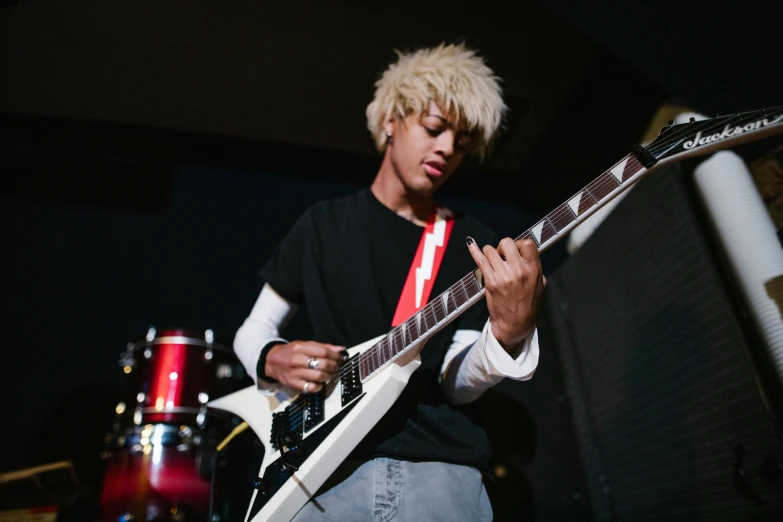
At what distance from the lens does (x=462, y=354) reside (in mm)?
1530

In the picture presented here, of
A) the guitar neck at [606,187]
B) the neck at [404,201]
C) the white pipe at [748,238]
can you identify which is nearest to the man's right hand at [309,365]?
the guitar neck at [606,187]

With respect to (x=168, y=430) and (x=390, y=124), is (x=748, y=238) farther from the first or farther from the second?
(x=168, y=430)

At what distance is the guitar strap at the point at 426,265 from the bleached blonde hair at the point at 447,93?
37cm

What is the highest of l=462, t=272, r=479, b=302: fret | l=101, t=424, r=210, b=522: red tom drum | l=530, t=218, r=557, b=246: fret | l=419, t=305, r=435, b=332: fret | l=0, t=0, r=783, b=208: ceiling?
l=0, t=0, r=783, b=208: ceiling

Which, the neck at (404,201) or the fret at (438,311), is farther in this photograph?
the neck at (404,201)

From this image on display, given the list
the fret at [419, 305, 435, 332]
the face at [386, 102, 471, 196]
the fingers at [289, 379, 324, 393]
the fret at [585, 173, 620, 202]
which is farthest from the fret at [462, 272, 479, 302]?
the face at [386, 102, 471, 196]

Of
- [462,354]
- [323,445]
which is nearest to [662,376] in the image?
[462,354]

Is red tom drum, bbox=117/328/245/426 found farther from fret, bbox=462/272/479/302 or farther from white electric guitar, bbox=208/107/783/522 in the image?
fret, bbox=462/272/479/302

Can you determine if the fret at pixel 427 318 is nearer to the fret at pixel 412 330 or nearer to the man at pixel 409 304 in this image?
the fret at pixel 412 330

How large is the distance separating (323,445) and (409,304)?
1.81ft

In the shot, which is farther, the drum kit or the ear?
the ear

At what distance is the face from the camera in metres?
1.85

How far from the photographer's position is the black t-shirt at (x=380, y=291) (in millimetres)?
1369

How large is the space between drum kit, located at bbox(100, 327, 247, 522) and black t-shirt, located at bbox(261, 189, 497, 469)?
1.97ft
